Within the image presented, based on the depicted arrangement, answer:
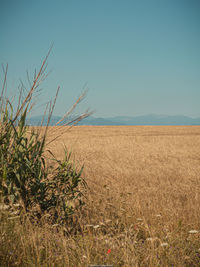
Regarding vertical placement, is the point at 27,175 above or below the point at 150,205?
above

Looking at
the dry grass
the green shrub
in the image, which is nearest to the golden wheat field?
the dry grass

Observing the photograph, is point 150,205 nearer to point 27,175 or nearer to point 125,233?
point 125,233

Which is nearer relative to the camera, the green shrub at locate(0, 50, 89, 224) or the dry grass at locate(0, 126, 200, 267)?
the dry grass at locate(0, 126, 200, 267)

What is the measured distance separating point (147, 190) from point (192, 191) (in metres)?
1.41

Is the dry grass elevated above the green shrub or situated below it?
below

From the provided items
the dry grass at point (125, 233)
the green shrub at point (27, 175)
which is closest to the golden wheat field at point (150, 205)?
the dry grass at point (125, 233)

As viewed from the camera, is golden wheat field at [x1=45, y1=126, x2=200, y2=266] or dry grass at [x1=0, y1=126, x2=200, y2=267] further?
golden wheat field at [x1=45, y1=126, x2=200, y2=266]

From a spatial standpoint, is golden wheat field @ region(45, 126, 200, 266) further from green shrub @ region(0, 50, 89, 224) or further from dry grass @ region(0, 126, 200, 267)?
green shrub @ region(0, 50, 89, 224)

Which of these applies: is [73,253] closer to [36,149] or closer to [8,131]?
[36,149]

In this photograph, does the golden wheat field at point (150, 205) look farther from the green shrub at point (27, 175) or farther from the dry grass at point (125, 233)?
the green shrub at point (27, 175)

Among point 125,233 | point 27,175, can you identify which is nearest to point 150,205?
point 125,233

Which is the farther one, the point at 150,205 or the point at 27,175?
the point at 150,205

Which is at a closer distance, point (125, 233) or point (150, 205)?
point (125, 233)

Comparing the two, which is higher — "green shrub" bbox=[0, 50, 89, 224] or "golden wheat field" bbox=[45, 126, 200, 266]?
"green shrub" bbox=[0, 50, 89, 224]
